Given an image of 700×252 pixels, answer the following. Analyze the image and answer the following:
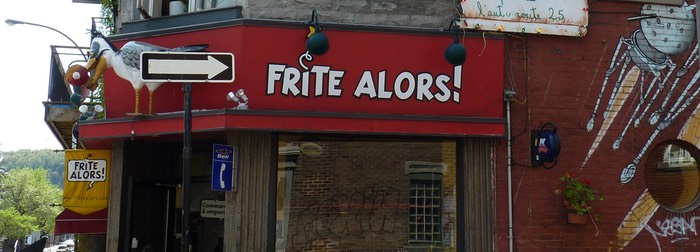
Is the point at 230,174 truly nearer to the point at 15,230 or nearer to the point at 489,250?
the point at 489,250

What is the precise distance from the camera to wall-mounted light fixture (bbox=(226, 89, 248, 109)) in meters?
8.09

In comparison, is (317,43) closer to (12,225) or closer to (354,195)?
(354,195)

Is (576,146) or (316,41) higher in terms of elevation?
(316,41)

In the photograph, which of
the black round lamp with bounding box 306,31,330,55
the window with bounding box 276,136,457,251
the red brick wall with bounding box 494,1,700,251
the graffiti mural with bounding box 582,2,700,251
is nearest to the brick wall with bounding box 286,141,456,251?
the window with bounding box 276,136,457,251

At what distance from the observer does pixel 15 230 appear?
190 feet

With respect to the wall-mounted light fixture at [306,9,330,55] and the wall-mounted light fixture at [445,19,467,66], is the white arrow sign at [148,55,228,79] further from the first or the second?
the wall-mounted light fixture at [445,19,467,66]

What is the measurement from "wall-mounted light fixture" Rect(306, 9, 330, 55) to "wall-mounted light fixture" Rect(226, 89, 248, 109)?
1.02m

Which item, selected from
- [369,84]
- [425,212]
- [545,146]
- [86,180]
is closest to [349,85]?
[369,84]

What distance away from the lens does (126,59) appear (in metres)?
8.70

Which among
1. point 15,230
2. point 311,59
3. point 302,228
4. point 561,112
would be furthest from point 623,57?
point 15,230

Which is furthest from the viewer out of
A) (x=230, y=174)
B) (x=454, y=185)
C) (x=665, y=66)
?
(x=665, y=66)

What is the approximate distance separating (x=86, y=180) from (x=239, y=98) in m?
3.25

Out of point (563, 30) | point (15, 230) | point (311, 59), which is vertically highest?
point (563, 30)

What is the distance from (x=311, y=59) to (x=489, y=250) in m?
3.48
